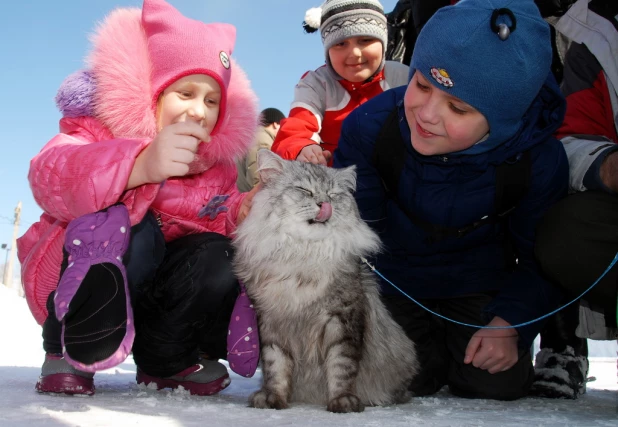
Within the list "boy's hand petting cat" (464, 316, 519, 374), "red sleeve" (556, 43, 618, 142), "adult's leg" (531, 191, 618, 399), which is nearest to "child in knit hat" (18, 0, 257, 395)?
"boy's hand petting cat" (464, 316, 519, 374)

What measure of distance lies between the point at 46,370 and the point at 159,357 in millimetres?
482

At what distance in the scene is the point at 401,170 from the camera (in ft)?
8.18

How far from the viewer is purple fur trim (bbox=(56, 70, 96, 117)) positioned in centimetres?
242

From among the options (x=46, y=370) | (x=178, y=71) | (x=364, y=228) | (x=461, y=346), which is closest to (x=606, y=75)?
(x=364, y=228)

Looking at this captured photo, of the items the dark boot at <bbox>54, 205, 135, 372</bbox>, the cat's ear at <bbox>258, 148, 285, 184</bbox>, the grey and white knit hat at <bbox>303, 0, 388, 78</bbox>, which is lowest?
the dark boot at <bbox>54, 205, 135, 372</bbox>

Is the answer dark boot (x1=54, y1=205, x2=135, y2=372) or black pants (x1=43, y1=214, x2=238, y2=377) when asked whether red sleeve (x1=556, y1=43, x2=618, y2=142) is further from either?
dark boot (x1=54, y1=205, x2=135, y2=372)

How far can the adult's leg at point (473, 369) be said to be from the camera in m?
2.53

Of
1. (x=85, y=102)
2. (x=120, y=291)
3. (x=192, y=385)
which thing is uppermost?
(x=85, y=102)

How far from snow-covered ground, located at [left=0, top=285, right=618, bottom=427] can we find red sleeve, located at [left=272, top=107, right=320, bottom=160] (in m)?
1.38

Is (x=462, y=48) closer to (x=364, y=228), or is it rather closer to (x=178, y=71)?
(x=364, y=228)

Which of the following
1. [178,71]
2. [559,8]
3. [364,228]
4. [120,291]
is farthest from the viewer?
[559,8]

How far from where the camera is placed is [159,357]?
2439mm

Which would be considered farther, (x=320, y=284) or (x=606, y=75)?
(x=606, y=75)

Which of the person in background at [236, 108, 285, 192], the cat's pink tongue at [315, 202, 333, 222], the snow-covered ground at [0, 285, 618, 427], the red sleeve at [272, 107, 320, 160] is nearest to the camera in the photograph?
the snow-covered ground at [0, 285, 618, 427]
